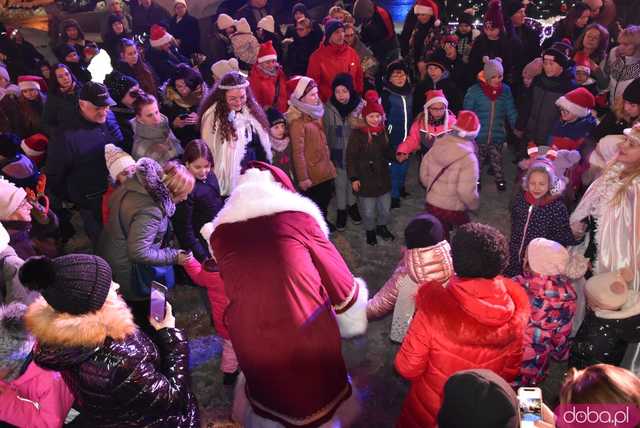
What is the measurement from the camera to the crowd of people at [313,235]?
2.41 metres

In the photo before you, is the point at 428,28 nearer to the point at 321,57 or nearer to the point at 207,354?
the point at 321,57

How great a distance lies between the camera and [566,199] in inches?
226

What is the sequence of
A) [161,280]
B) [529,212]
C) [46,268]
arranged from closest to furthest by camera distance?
[46,268] → [161,280] → [529,212]

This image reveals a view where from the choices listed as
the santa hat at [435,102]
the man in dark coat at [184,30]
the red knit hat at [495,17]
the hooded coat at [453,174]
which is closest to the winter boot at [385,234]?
the hooded coat at [453,174]

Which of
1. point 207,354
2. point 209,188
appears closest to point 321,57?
point 209,188

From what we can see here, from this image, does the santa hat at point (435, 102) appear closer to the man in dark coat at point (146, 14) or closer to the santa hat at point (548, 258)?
the santa hat at point (548, 258)

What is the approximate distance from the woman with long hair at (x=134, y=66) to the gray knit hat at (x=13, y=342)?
17.3 ft

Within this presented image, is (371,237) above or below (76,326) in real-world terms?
below

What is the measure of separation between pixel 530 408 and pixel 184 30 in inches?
358

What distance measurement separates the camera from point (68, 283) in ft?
7.41

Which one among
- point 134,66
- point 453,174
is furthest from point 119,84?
point 453,174

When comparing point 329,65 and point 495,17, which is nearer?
point 329,65

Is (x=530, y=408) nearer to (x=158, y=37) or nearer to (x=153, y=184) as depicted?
(x=153, y=184)

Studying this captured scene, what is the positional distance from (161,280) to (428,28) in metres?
6.88
